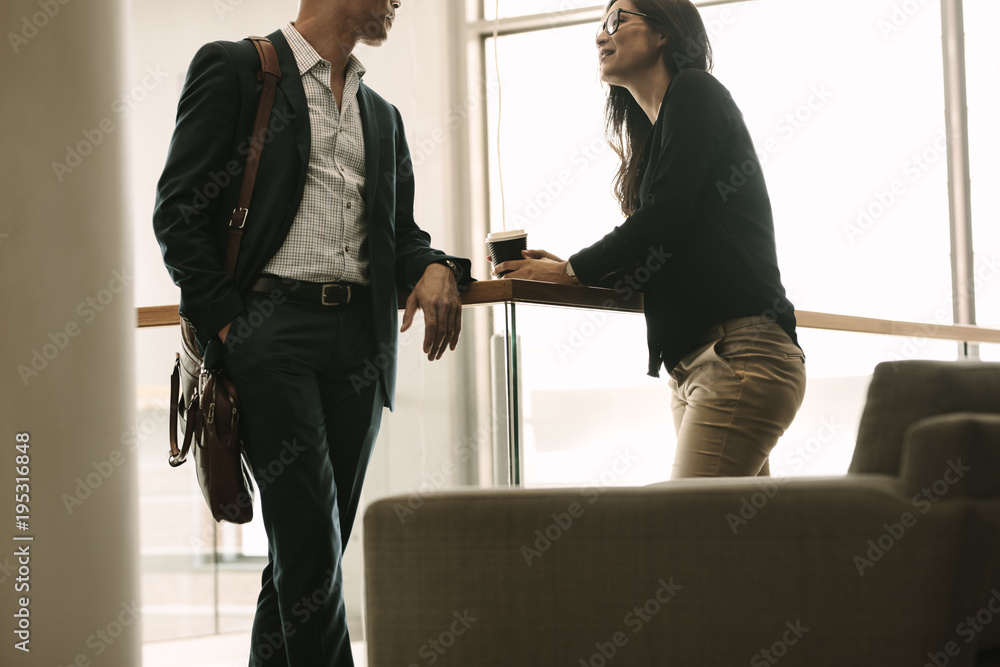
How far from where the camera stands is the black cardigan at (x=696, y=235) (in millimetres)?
1586

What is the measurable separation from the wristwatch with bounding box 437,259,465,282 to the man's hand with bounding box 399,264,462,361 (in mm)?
14

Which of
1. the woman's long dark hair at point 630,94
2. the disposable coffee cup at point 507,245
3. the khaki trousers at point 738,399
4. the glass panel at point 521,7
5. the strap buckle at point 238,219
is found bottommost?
the khaki trousers at point 738,399

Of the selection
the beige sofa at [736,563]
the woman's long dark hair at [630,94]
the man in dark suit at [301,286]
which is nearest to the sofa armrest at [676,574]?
Result: the beige sofa at [736,563]

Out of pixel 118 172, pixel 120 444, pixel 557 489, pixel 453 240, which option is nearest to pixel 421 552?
pixel 557 489

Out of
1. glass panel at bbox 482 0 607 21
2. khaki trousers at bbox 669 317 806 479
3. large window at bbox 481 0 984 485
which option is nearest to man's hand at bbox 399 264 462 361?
khaki trousers at bbox 669 317 806 479

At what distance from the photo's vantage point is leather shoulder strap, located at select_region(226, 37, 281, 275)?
1.50m

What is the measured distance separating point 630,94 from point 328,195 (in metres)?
0.79

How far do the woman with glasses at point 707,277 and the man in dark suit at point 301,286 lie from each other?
0.99 ft

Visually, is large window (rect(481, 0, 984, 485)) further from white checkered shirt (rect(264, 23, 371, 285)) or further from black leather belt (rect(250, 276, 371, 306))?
black leather belt (rect(250, 276, 371, 306))

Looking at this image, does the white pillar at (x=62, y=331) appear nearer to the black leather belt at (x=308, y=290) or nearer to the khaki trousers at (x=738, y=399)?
the black leather belt at (x=308, y=290)

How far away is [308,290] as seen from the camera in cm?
151

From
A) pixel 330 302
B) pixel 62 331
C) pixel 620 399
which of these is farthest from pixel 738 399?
pixel 62 331

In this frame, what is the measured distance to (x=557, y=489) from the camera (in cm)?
102

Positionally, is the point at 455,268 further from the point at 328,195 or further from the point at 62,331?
the point at 62,331
